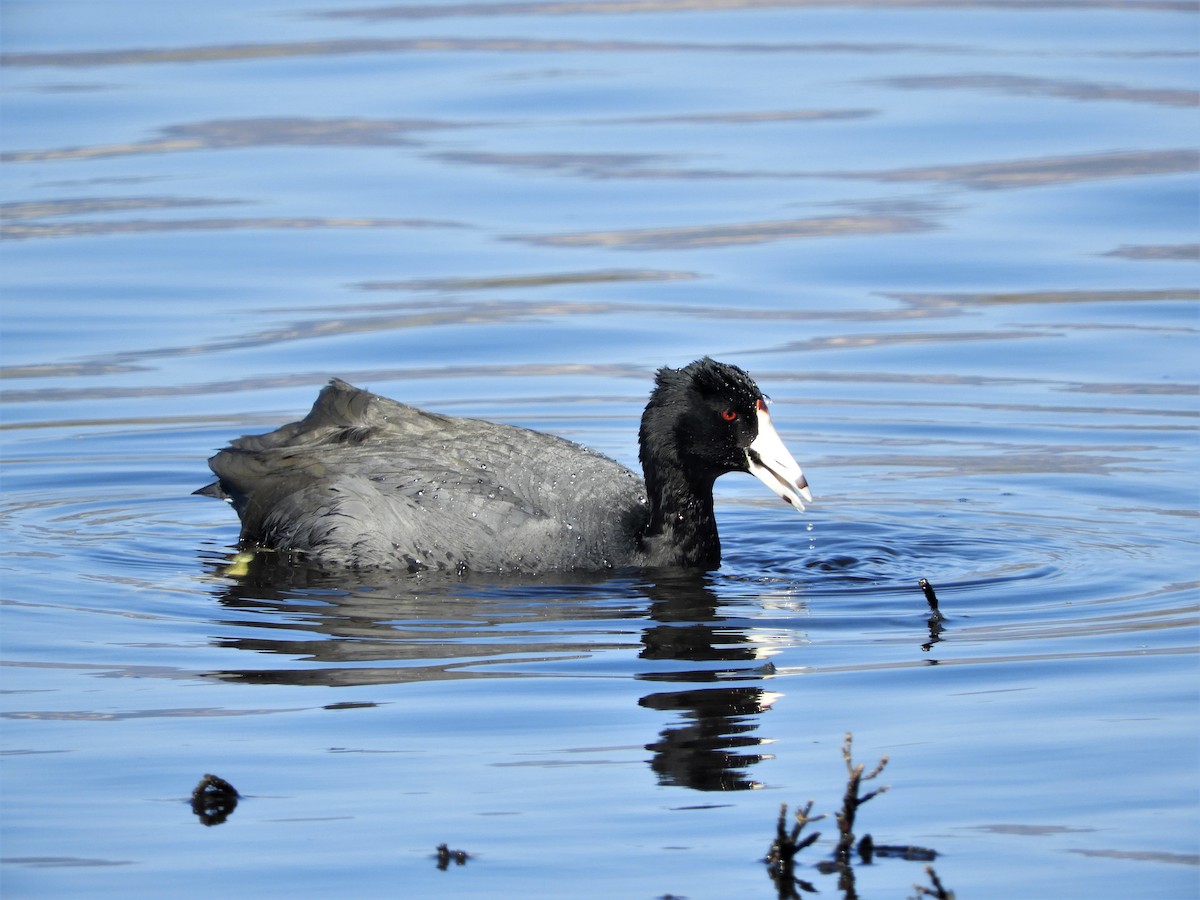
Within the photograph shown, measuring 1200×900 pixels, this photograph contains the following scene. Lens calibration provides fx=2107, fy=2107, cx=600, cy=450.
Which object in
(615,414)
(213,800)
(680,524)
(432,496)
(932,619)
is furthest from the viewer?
(615,414)

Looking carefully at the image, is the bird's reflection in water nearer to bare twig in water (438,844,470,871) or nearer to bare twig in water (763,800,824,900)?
bare twig in water (763,800,824,900)

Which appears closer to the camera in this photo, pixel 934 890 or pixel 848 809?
pixel 934 890

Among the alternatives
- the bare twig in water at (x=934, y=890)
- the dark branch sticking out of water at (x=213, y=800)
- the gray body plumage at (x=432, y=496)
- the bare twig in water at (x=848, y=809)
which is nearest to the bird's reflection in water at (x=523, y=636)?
the gray body plumage at (x=432, y=496)

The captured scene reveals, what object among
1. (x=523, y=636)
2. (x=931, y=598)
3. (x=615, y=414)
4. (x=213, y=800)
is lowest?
(x=213, y=800)

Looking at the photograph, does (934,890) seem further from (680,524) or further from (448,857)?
(680,524)

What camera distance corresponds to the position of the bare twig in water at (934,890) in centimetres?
458

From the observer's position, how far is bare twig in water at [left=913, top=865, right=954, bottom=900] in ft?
15.0

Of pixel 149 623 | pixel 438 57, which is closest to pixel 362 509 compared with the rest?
pixel 149 623

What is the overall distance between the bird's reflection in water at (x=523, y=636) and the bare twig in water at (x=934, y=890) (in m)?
0.88

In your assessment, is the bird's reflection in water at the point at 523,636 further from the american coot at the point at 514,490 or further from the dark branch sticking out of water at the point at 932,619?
the dark branch sticking out of water at the point at 932,619

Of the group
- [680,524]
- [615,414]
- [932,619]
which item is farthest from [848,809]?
[615,414]

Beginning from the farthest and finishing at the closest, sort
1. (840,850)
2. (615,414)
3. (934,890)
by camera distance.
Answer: (615,414)
(840,850)
(934,890)

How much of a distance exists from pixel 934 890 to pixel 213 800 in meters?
1.90

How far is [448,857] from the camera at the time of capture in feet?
16.8
